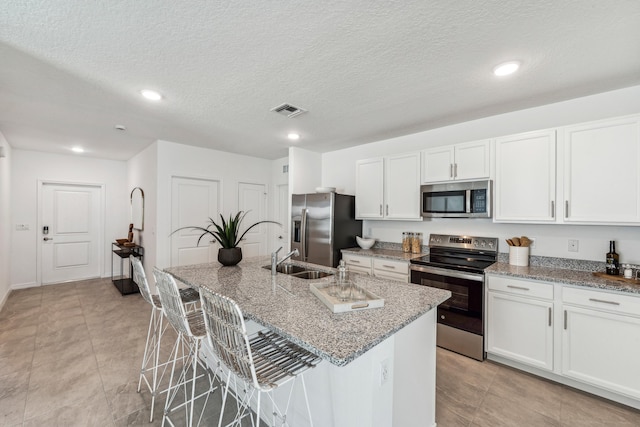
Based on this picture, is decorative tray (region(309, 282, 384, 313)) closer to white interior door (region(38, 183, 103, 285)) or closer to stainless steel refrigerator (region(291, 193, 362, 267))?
stainless steel refrigerator (region(291, 193, 362, 267))

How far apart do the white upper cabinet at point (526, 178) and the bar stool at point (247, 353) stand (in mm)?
2390

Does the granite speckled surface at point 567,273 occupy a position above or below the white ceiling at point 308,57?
below

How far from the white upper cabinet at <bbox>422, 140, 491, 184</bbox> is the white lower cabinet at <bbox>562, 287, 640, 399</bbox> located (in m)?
1.28

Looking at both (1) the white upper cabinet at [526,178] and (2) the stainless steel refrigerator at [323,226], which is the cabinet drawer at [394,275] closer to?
(2) the stainless steel refrigerator at [323,226]

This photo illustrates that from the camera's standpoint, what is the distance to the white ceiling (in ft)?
4.91

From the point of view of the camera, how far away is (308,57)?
75.7 inches

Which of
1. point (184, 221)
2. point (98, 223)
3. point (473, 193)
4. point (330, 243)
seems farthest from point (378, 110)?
point (98, 223)

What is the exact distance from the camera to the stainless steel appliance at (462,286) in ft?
8.40

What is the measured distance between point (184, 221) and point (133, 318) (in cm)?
150

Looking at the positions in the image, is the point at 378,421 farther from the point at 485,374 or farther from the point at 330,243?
the point at 330,243

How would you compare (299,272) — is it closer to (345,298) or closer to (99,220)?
(345,298)

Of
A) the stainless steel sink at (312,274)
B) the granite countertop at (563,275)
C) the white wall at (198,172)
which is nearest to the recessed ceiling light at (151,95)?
the white wall at (198,172)

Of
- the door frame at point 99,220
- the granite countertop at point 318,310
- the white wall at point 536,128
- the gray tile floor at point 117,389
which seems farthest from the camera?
the door frame at point 99,220

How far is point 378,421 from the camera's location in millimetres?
1225
